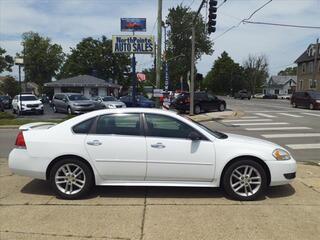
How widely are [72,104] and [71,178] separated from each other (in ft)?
77.4

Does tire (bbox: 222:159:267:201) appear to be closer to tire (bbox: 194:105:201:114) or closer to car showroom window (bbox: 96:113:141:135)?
car showroom window (bbox: 96:113:141:135)

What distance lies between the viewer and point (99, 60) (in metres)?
71.9

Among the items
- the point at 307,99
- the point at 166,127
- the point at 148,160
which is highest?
the point at 166,127

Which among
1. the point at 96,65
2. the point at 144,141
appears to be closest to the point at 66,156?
the point at 144,141

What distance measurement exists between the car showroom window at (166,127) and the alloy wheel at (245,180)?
0.96 meters

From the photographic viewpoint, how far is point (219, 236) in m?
4.38

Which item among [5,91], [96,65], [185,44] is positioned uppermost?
[185,44]

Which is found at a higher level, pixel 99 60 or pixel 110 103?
pixel 99 60

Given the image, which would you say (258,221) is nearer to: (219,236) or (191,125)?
(219,236)

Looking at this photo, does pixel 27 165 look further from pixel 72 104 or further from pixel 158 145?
pixel 72 104

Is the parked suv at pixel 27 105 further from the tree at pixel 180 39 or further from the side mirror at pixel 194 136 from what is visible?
the tree at pixel 180 39

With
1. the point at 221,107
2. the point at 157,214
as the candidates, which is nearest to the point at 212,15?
the point at 221,107

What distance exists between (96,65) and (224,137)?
67.9m

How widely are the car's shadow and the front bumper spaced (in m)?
0.28
